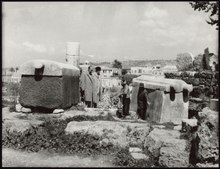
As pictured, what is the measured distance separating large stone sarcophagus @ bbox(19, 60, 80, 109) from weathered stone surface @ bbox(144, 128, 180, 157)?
9.57ft

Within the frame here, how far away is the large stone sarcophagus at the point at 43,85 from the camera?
767 centimetres

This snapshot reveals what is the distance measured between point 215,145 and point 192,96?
180 inches

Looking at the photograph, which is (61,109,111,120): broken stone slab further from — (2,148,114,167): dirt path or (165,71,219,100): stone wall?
(165,71,219,100): stone wall

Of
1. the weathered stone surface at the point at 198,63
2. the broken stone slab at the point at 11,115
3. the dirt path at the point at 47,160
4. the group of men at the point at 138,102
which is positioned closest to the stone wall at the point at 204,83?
the weathered stone surface at the point at 198,63

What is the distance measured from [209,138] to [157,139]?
1038mm

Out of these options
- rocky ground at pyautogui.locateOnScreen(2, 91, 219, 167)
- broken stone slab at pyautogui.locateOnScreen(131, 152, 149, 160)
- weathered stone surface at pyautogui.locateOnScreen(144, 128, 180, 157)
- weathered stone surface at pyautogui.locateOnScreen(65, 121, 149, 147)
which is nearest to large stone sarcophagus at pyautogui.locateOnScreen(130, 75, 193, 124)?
rocky ground at pyautogui.locateOnScreen(2, 91, 219, 167)

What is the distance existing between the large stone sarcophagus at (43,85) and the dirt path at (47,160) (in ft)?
7.32

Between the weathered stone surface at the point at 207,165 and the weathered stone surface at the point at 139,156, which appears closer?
the weathered stone surface at the point at 207,165

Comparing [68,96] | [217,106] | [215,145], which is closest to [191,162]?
[215,145]

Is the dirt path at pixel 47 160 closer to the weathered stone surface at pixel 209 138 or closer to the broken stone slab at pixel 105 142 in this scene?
the broken stone slab at pixel 105 142

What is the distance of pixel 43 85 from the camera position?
7.71 meters

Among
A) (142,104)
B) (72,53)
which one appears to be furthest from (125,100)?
(72,53)

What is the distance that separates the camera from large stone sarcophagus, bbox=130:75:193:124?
7598mm

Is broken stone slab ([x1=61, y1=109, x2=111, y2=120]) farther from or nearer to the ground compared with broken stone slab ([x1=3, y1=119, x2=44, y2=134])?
farther from the ground
